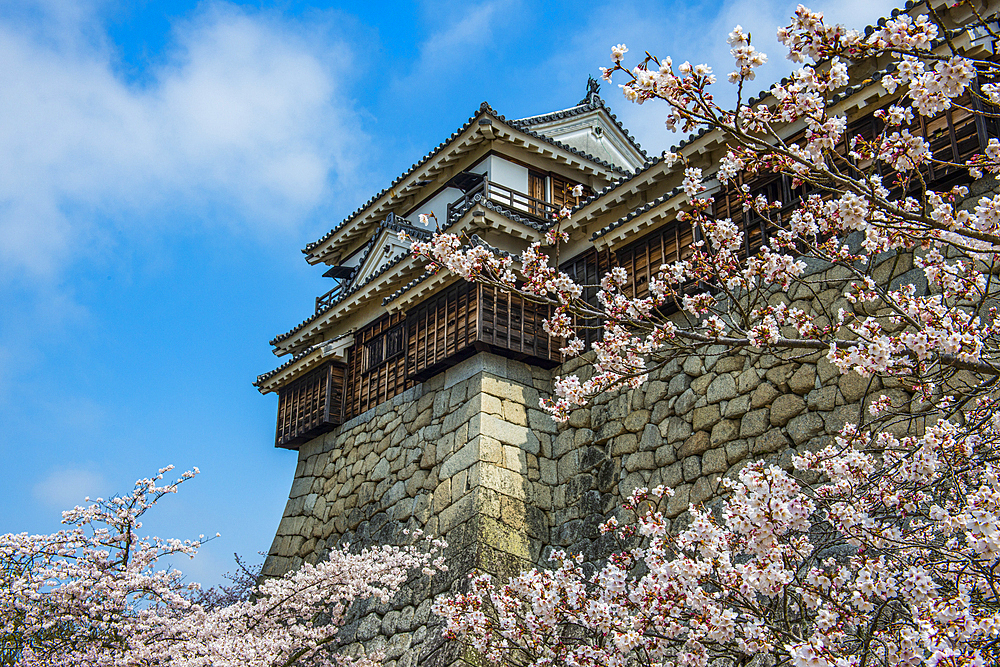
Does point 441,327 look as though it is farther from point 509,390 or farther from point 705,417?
point 705,417

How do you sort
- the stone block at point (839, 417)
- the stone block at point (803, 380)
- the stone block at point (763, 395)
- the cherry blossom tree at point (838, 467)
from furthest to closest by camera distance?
the stone block at point (763, 395) → the stone block at point (803, 380) → the stone block at point (839, 417) → the cherry blossom tree at point (838, 467)

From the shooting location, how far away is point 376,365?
12352 millimetres

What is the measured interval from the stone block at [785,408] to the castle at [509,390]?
0.02 metres

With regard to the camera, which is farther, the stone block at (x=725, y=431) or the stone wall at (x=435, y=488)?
the stone wall at (x=435, y=488)

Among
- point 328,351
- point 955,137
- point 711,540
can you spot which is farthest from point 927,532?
point 328,351

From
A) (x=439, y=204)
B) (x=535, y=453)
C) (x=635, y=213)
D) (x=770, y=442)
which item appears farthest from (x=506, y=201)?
(x=770, y=442)

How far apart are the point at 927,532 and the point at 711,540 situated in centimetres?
152

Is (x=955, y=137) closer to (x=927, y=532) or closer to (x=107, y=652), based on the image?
(x=927, y=532)

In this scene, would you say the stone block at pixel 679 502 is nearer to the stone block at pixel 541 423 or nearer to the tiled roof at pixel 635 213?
the stone block at pixel 541 423

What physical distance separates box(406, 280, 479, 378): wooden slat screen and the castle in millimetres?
28

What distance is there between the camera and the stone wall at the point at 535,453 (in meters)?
8.17

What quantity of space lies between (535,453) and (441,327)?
2.16 meters

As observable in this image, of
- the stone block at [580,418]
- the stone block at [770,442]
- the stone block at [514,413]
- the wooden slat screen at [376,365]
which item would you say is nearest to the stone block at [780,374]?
the stone block at [770,442]

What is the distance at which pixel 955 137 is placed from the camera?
7434 mm
